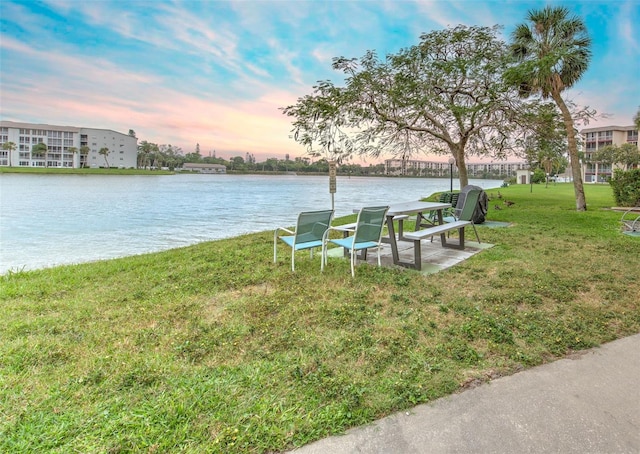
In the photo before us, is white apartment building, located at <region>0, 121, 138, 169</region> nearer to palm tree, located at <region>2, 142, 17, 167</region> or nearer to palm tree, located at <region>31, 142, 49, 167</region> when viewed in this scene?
palm tree, located at <region>2, 142, 17, 167</region>

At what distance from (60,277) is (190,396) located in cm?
452

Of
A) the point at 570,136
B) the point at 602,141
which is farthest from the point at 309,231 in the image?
the point at 602,141

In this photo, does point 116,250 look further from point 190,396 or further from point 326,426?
point 326,426

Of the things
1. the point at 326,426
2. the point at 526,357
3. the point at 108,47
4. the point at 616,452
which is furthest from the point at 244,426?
the point at 108,47

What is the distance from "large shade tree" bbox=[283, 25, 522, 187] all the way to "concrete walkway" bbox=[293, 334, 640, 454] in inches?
411

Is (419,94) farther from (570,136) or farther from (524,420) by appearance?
(524,420)

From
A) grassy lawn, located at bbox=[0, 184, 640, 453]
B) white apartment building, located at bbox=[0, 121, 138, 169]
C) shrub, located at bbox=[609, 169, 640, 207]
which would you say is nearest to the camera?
grassy lawn, located at bbox=[0, 184, 640, 453]

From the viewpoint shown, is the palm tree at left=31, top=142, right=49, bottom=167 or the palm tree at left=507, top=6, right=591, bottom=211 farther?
the palm tree at left=31, top=142, right=49, bottom=167

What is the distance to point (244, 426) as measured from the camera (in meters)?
1.88

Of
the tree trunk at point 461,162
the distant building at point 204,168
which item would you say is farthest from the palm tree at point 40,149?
the tree trunk at point 461,162

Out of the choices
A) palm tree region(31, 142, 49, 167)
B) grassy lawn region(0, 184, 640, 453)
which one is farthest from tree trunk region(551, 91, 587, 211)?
palm tree region(31, 142, 49, 167)

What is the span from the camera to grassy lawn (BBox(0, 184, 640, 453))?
191 centimetres

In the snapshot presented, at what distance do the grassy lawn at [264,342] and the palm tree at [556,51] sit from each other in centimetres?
961

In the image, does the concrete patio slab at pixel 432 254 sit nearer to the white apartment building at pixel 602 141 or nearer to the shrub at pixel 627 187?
the shrub at pixel 627 187
